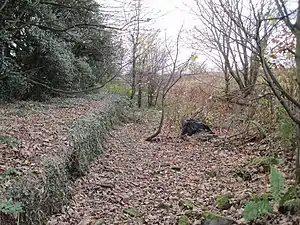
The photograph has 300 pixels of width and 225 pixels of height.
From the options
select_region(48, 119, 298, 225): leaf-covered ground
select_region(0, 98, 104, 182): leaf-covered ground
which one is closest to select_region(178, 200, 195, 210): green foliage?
select_region(48, 119, 298, 225): leaf-covered ground

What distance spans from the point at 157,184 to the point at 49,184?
2.10m

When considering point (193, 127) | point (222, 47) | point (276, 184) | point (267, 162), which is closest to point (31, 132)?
point (267, 162)

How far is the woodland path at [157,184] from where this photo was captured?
14.0 feet

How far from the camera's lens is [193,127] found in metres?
9.92

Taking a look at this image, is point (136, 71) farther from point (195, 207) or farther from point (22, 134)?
point (195, 207)

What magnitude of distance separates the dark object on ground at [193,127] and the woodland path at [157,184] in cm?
95

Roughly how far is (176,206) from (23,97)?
7586mm

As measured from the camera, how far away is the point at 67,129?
637 centimetres

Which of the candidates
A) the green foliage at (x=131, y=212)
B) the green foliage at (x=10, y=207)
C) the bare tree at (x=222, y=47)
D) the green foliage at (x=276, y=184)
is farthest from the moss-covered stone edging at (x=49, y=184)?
the bare tree at (x=222, y=47)

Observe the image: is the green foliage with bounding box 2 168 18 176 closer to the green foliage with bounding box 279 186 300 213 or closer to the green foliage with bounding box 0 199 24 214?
the green foliage with bounding box 0 199 24 214

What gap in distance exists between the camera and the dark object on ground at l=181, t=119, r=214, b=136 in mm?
9852

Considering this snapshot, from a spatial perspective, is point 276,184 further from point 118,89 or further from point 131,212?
point 118,89

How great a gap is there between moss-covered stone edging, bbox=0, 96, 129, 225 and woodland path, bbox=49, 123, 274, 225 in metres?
0.19

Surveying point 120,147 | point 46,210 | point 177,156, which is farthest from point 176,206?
point 120,147
